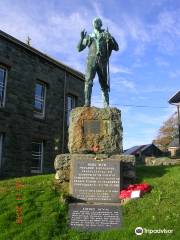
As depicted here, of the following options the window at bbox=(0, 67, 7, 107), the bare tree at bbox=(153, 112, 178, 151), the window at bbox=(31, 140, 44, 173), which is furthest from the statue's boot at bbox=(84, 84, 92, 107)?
the bare tree at bbox=(153, 112, 178, 151)

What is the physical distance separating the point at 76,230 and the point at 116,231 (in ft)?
2.61

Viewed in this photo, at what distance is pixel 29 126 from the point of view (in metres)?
20.8

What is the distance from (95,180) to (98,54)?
3961 mm

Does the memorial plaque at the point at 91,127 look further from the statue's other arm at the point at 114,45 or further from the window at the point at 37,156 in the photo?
the window at the point at 37,156

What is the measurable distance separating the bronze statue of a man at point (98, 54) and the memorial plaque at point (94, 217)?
12.8ft

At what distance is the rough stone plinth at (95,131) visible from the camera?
37.7ft

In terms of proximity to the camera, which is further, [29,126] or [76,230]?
[29,126]

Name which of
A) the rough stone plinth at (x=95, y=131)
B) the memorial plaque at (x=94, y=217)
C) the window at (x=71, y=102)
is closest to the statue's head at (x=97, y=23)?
the rough stone plinth at (x=95, y=131)

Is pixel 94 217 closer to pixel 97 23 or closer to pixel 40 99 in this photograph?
pixel 97 23

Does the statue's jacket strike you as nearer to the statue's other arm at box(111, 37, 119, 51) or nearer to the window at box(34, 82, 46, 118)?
the statue's other arm at box(111, 37, 119, 51)

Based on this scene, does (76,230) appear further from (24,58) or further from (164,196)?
(24,58)

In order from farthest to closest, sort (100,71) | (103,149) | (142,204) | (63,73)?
(63,73) < (100,71) < (103,149) < (142,204)

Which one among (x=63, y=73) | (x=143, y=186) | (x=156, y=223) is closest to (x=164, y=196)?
(x=143, y=186)

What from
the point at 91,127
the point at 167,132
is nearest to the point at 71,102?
the point at 91,127
